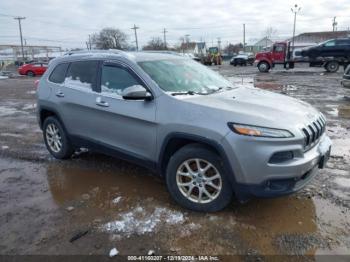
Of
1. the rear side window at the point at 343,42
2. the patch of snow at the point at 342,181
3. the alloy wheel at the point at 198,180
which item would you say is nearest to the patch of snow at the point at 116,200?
the alloy wheel at the point at 198,180

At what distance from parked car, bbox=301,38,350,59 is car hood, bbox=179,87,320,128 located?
918 inches

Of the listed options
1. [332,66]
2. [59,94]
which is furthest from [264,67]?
[59,94]

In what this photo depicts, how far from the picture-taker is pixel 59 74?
533 cm

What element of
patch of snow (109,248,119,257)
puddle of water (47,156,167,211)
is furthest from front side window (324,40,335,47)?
patch of snow (109,248,119,257)

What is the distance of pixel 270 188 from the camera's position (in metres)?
3.21

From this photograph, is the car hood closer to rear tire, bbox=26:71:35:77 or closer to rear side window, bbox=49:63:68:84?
rear side window, bbox=49:63:68:84

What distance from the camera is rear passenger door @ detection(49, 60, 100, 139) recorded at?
182 inches

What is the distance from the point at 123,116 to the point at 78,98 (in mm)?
1074

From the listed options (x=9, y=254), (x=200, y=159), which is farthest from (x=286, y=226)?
(x=9, y=254)

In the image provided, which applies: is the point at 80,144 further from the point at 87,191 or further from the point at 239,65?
the point at 239,65

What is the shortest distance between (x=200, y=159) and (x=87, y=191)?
177cm

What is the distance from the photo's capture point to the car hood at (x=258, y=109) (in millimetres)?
3207

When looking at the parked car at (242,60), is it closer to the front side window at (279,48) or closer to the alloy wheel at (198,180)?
the front side window at (279,48)

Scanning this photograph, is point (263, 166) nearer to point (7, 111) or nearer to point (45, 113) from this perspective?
point (45, 113)
